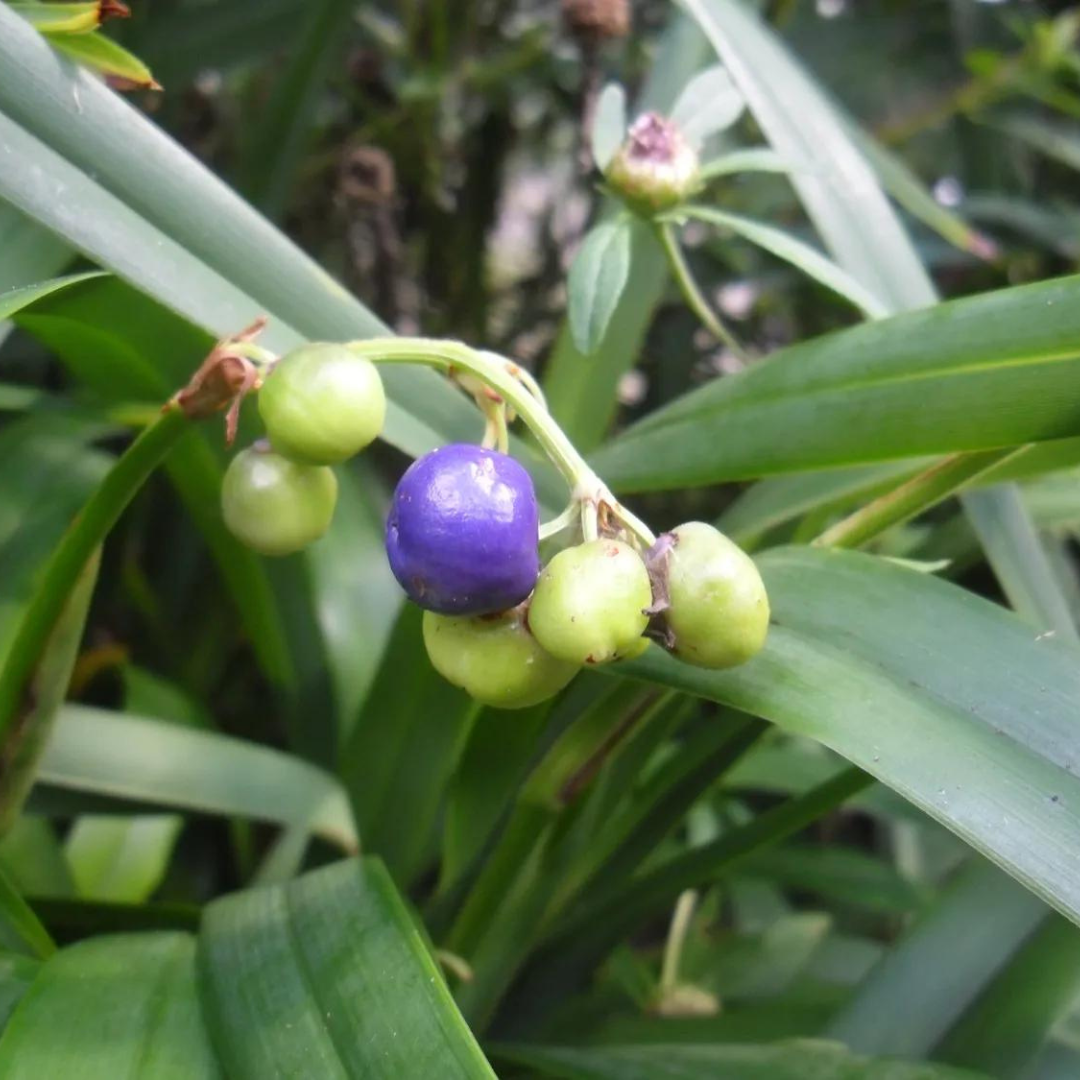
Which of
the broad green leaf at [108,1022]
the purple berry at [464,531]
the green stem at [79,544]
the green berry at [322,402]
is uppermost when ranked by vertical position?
the green berry at [322,402]

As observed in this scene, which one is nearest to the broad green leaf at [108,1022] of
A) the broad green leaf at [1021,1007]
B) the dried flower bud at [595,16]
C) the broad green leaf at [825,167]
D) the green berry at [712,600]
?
the green berry at [712,600]

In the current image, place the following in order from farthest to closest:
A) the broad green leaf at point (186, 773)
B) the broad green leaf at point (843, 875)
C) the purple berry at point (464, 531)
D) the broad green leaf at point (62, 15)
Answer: the broad green leaf at point (843, 875)
the broad green leaf at point (186, 773)
the broad green leaf at point (62, 15)
the purple berry at point (464, 531)

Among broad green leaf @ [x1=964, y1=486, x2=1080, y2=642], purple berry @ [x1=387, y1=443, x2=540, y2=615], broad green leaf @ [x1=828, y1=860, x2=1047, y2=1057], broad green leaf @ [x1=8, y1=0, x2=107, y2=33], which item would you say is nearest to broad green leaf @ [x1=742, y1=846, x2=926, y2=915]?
broad green leaf @ [x1=828, y1=860, x2=1047, y2=1057]

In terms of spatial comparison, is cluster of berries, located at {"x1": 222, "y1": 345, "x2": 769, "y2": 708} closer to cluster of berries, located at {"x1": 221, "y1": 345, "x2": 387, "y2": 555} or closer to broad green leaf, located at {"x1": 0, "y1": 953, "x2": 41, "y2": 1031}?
cluster of berries, located at {"x1": 221, "y1": 345, "x2": 387, "y2": 555}

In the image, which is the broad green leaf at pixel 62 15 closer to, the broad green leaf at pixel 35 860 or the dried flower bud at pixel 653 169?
the dried flower bud at pixel 653 169

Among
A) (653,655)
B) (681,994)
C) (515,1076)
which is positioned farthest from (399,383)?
(681,994)

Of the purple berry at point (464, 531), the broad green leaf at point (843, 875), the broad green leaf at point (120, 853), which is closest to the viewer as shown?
the purple berry at point (464, 531)

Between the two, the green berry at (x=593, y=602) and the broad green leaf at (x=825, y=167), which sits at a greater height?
the broad green leaf at (x=825, y=167)

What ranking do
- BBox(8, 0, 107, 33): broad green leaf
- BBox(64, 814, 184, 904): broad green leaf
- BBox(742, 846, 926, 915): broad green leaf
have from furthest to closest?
BBox(742, 846, 926, 915): broad green leaf
BBox(64, 814, 184, 904): broad green leaf
BBox(8, 0, 107, 33): broad green leaf

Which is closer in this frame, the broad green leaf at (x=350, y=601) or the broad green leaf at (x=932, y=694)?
the broad green leaf at (x=932, y=694)
